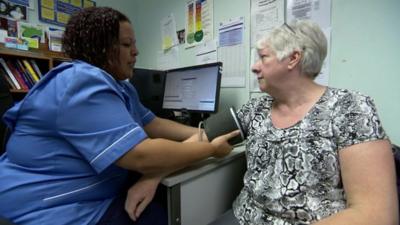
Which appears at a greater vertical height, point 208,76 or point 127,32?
point 127,32

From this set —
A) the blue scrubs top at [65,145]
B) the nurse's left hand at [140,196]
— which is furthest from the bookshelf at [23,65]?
the nurse's left hand at [140,196]

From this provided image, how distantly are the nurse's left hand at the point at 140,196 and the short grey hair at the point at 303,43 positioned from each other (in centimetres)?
62

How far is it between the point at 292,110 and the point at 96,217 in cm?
75

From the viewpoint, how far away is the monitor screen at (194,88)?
5.00ft

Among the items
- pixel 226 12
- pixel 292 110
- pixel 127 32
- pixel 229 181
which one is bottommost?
pixel 229 181

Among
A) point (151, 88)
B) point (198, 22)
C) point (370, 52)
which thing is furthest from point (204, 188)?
point (198, 22)

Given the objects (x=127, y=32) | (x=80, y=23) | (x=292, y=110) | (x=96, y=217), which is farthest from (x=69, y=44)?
(x=292, y=110)

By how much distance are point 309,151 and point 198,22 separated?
1.38 m

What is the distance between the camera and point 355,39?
1.20 m

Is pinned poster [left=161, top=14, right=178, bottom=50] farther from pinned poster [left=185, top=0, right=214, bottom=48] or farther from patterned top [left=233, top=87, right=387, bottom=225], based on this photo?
patterned top [left=233, top=87, right=387, bottom=225]

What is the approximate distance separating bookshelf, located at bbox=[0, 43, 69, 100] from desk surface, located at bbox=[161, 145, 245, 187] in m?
1.48

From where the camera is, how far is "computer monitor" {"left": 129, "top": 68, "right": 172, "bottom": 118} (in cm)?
188

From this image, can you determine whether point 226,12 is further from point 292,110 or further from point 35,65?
point 35,65

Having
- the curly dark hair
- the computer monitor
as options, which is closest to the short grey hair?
the curly dark hair
